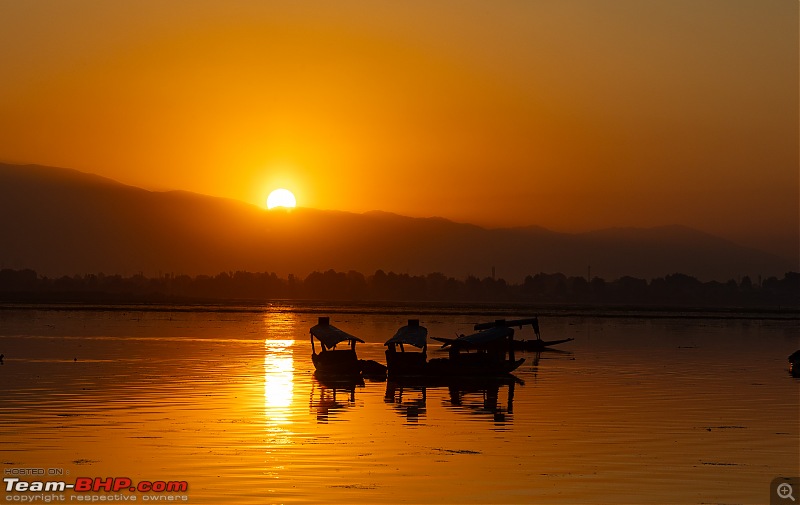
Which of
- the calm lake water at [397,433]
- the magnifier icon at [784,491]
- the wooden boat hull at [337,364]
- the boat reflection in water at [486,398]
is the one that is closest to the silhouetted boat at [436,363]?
the boat reflection in water at [486,398]

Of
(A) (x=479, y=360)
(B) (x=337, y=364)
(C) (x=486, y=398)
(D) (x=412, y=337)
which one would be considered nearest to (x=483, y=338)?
(A) (x=479, y=360)

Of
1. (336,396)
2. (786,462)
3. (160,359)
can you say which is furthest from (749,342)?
(786,462)

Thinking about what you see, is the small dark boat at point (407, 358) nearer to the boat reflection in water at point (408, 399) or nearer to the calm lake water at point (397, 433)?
the boat reflection in water at point (408, 399)

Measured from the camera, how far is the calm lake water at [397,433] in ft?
110

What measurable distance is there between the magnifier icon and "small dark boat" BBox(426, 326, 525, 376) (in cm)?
4043

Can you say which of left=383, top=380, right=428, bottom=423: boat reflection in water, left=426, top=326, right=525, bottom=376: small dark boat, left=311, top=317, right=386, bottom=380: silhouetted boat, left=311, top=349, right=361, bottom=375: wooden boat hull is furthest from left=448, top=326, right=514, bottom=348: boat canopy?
left=311, top=349, right=361, bottom=375: wooden boat hull

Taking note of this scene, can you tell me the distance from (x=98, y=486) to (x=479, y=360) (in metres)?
45.4

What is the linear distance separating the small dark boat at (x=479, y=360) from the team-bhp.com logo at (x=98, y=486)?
42145mm

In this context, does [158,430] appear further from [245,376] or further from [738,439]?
[245,376]

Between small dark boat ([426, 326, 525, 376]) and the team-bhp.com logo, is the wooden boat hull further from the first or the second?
the team-bhp.com logo

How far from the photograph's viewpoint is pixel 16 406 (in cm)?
5138

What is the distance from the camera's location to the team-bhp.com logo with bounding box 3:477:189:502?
103 feet

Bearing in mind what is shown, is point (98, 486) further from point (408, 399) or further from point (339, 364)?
point (339, 364)

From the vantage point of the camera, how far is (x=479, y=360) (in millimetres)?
75438
